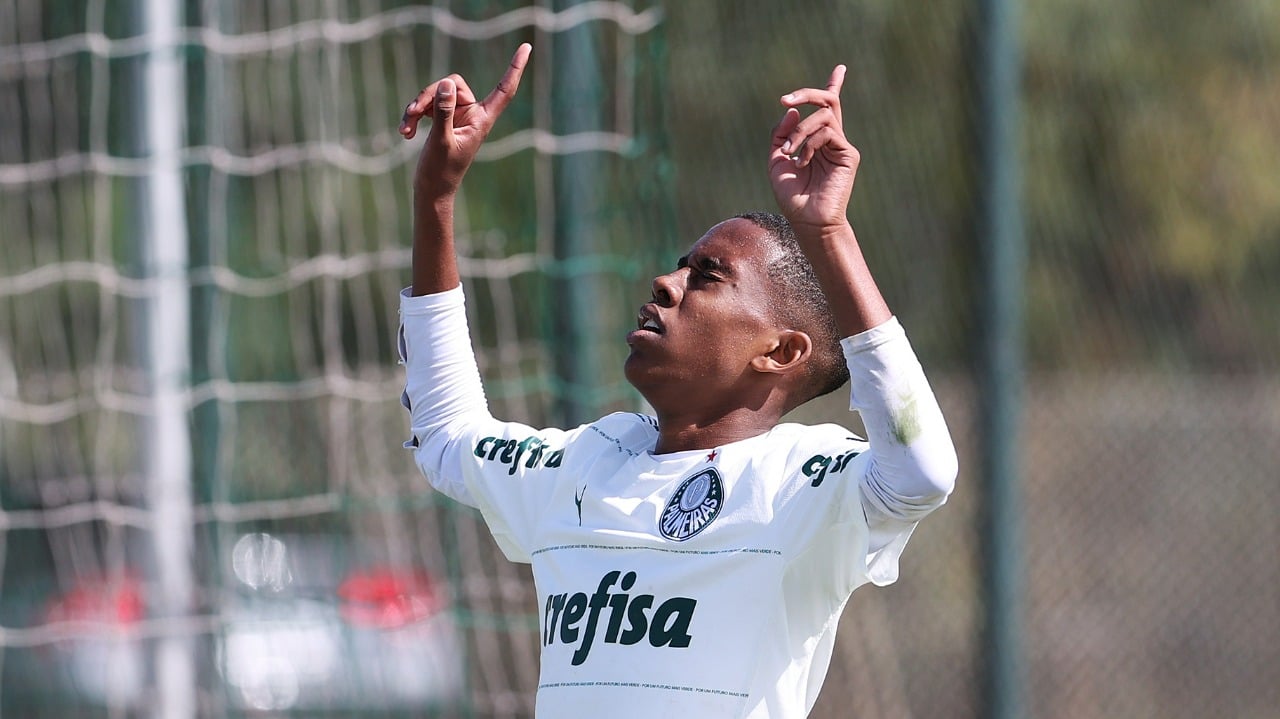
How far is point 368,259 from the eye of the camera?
16.4ft

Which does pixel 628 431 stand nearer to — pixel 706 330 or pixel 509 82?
pixel 706 330

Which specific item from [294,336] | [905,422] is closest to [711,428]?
[905,422]

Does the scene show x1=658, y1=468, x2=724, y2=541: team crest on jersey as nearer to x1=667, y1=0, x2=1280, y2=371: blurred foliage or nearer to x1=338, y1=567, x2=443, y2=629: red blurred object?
x1=338, y1=567, x2=443, y2=629: red blurred object

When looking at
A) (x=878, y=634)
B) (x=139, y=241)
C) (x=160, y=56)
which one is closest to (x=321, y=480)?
(x=139, y=241)

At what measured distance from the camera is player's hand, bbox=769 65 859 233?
6.72ft

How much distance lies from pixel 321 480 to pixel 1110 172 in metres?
2.66

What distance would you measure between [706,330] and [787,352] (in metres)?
0.13

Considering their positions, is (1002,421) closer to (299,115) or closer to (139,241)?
(139,241)

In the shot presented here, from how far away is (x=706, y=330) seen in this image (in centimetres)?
245

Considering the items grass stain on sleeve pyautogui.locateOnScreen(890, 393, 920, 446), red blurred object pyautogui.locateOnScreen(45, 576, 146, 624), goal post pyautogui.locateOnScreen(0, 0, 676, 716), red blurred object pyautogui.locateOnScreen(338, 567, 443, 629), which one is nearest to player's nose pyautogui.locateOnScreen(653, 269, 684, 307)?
grass stain on sleeve pyautogui.locateOnScreen(890, 393, 920, 446)

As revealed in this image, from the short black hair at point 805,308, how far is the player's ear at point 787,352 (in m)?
0.01

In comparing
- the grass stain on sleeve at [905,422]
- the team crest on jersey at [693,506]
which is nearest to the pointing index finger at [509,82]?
the team crest on jersey at [693,506]

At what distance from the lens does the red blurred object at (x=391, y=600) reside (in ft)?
15.8

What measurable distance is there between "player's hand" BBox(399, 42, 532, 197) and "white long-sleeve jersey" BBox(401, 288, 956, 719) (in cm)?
50
